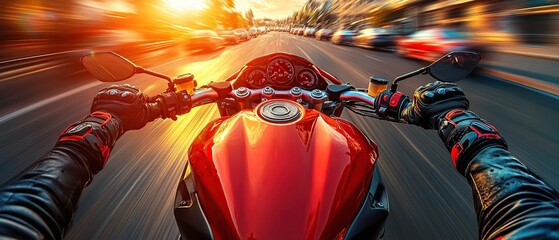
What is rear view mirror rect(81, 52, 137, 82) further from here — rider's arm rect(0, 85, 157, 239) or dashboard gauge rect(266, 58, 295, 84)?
dashboard gauge rect(266, 58, 295, 84)

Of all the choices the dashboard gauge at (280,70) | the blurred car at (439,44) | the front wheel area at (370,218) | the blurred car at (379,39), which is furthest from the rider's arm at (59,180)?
the blurred car at (379,39)

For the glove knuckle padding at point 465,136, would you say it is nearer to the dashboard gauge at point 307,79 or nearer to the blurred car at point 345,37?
the dashboard gauge at point 307,79

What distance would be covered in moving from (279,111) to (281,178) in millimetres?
481

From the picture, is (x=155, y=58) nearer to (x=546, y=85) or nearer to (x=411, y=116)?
(x=411, y=116)

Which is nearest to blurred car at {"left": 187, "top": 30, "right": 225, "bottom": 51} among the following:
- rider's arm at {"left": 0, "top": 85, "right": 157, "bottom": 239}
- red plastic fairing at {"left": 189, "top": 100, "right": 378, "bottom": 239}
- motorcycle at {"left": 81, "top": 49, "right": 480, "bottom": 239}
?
rider's arm at {"left": 0, "top": 85, "right": 157, "bottom": 239}

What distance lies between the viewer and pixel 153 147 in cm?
320

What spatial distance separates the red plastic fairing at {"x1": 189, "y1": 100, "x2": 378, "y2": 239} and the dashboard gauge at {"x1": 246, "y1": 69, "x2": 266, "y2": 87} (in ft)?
3.87

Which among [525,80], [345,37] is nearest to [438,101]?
[525,80]

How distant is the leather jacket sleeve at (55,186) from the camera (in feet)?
2.55

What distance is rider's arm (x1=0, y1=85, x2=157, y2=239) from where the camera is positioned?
2.56ft

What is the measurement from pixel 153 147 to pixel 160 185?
97 cm

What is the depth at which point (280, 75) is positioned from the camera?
7.87 feet

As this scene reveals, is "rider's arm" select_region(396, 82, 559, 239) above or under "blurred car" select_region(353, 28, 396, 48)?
above

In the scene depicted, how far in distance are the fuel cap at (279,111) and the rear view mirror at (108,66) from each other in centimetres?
105
